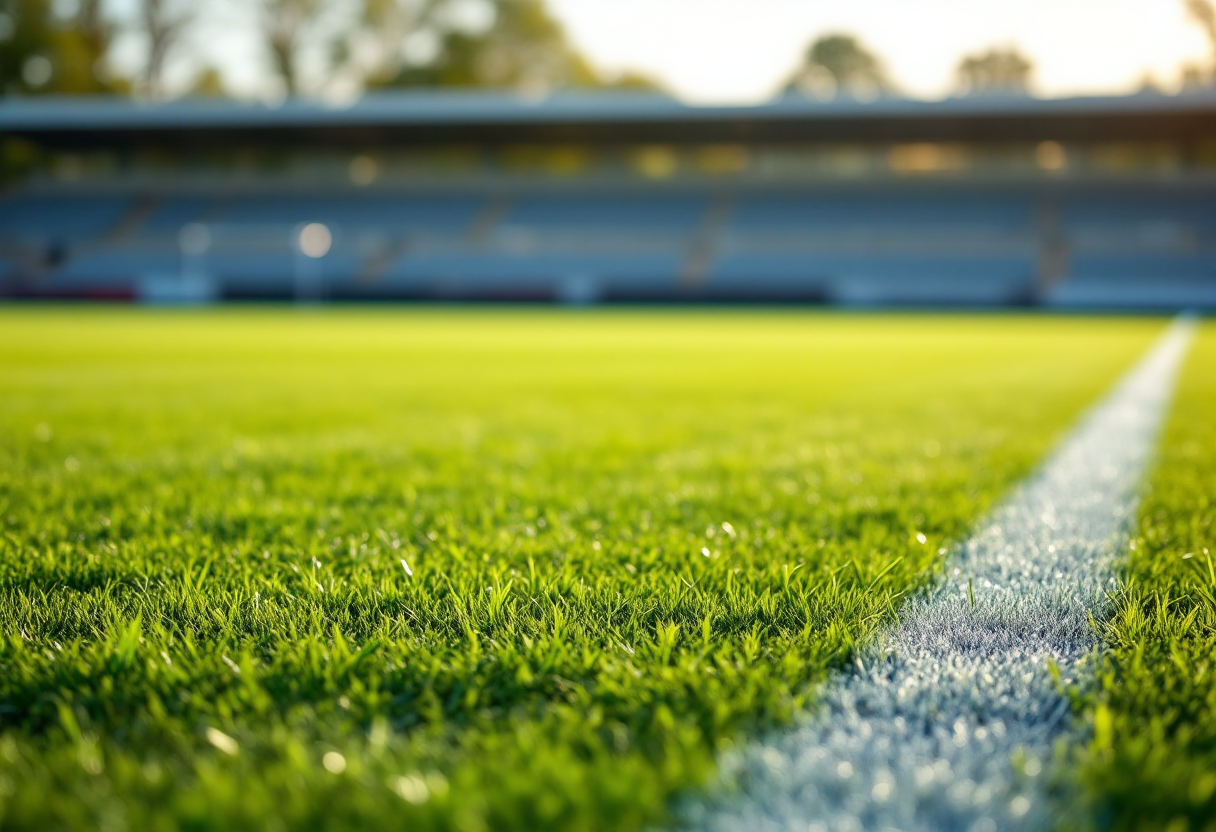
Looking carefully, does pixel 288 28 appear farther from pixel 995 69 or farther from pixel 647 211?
pixel 995 69

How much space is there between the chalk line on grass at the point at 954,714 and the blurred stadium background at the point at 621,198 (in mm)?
28705

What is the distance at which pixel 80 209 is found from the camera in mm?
36969

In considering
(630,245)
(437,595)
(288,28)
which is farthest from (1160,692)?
(288,28)

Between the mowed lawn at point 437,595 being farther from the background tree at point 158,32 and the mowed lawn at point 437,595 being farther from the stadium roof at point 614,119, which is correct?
the background tree at point 158,32

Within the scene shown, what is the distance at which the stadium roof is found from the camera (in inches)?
1109

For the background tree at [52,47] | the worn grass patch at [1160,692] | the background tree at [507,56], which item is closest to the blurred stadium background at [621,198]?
the background tree at [52,47]

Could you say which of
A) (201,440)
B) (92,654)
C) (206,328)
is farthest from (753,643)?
(206,328)

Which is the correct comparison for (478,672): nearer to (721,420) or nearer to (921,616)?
(921,616)

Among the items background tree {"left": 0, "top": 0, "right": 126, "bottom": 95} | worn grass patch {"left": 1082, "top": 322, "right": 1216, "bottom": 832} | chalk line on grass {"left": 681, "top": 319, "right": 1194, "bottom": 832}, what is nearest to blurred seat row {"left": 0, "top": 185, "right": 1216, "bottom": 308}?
background tree {"left": 0, "top": 0, "right": 126, "bottom": 95}

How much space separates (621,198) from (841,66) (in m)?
21.7

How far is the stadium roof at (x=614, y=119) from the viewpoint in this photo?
28172 mm

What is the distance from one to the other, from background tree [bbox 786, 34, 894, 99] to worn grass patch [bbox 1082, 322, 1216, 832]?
51.8 meters

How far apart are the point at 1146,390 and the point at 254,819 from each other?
21.7 ft

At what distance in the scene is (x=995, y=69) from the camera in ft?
147
